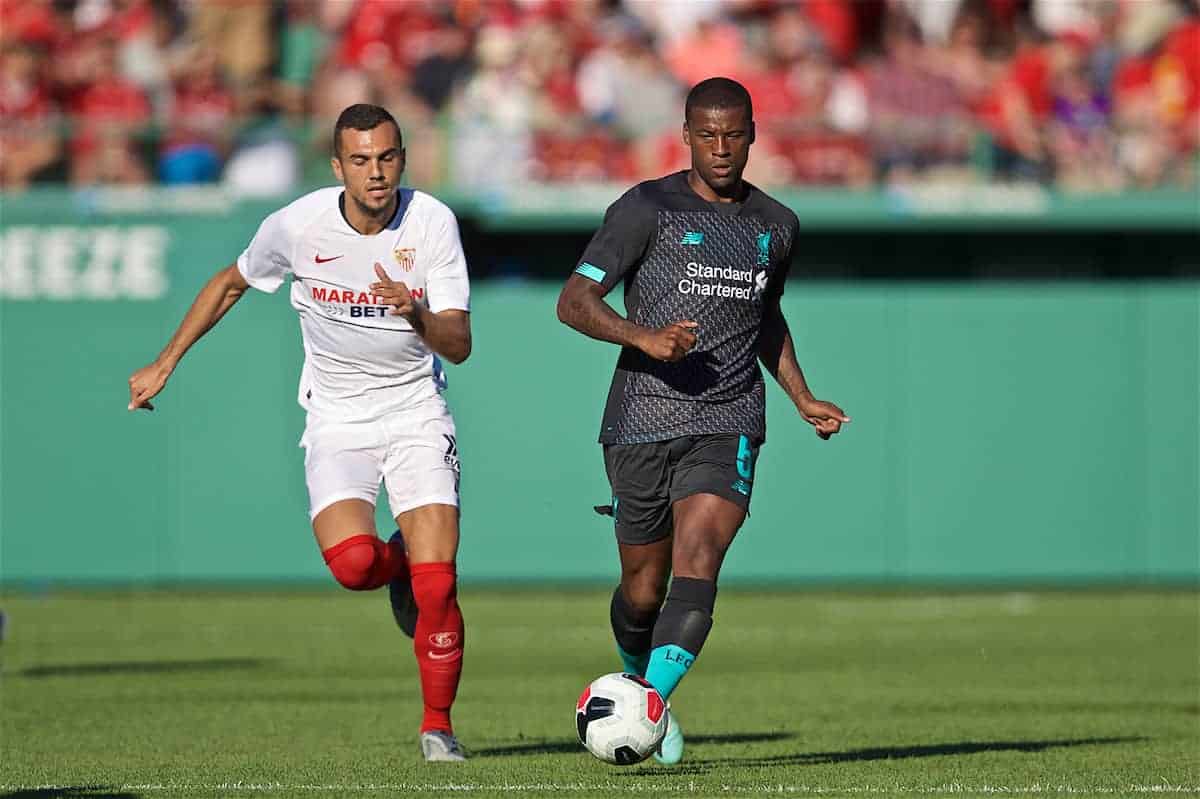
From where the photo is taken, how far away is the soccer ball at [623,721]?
779 cm

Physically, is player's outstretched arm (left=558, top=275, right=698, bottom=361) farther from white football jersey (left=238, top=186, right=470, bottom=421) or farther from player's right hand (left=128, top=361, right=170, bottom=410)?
player's right hand (left=128, top=361, right=170, bottom=410)

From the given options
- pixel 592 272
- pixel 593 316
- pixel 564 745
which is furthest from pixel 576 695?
pixel 593 316

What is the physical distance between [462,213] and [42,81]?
389 cm

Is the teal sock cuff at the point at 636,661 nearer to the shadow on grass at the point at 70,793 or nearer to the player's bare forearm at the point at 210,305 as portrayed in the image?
the player's bare forearm at the point at 210,305

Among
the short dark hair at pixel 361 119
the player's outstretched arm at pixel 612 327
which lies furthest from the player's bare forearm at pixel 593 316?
the short dark hair at pixel 361 119

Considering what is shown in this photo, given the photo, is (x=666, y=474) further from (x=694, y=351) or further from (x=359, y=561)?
(x=359, y=561)

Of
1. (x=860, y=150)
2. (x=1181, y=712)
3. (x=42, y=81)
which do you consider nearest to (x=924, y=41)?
(x=860, y=150)

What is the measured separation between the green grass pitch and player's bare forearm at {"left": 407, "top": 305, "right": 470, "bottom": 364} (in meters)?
1.53

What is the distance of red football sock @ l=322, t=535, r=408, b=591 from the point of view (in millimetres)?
9008

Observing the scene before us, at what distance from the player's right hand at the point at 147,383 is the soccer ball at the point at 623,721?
2.13 meters

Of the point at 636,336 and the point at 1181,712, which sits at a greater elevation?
the point at 636,336

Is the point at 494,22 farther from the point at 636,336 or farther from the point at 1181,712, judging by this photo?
the point at 636,336

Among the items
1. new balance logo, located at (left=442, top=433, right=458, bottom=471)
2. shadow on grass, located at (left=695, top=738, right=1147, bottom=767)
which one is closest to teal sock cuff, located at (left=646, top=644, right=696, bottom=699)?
shadow on grass, located at (left=695, top=738, right=1147, bottom=767)

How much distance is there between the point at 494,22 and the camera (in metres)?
21.5
